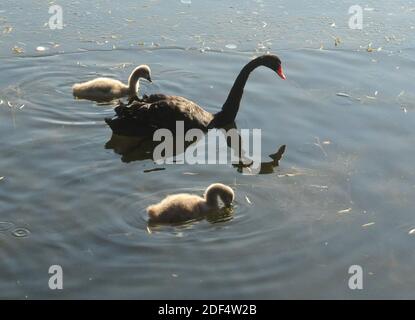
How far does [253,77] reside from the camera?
30.3ft

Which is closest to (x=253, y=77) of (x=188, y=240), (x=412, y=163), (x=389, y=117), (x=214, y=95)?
(x=214, y=95)

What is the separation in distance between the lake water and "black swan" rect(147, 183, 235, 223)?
0.11 metres

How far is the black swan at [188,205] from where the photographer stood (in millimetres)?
5590

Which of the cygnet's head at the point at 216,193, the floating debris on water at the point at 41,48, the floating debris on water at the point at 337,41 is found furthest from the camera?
the floating debris on water at the point at 337,41

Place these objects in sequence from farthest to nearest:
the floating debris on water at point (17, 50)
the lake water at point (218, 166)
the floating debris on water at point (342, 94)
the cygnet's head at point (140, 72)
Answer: the floating debris on water at point (17, 50) < the floating debris on water at point (342, 94) < the cygnet's head at point (140, 72) < the lake water at point (218, 166)

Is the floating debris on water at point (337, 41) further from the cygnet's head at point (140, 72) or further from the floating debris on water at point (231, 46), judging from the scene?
the cygnet's head at point (140, 72)

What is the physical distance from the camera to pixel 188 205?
5.70 m

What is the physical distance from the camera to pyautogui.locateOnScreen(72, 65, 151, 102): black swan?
26.9ft

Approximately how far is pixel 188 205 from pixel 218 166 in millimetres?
1216

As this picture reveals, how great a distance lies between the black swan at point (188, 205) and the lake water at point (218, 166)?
0.11m

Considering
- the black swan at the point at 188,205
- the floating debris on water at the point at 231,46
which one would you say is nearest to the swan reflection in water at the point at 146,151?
the black swan at the point at 188,205

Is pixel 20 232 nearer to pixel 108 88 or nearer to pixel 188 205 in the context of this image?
pixel 188 205

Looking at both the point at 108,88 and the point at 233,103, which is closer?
the point at 233,103

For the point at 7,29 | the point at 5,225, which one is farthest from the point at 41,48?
the point at 5,225
